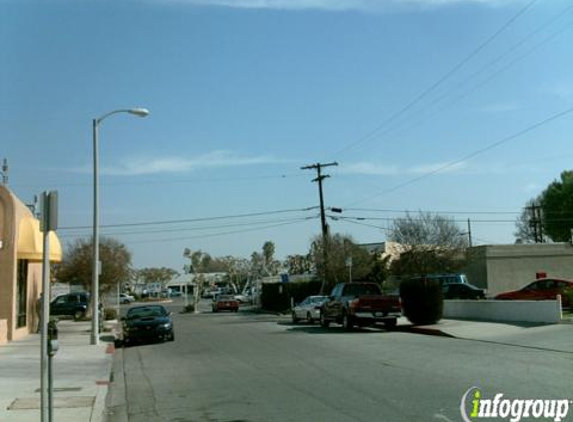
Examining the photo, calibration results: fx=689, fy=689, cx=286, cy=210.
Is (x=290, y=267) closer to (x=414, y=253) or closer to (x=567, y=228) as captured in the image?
(x=567, y=228)

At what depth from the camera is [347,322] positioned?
91.1 ft

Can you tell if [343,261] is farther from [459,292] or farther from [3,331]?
Result: [3,331]

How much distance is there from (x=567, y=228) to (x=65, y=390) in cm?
7033

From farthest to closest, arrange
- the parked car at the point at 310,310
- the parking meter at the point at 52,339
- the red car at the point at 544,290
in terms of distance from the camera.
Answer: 1. the parked car at the point at 310,310
2. the red car at the point at 544,290
3. the parking meter at the point at 52,339

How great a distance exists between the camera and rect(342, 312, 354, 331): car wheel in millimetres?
27556

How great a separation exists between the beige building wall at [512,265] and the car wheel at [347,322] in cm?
2596

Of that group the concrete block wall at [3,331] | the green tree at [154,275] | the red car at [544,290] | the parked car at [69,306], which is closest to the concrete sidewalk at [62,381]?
the concrete block wall at [3,331]

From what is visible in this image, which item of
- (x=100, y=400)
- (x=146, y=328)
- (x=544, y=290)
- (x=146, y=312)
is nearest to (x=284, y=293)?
(x=544, y=290)

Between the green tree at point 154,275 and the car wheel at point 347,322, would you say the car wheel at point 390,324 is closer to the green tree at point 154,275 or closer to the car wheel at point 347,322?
the car wheel at point 347,322

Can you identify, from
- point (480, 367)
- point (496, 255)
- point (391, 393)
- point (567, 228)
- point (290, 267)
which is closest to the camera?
point (391, 393)

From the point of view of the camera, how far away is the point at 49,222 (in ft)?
30.7

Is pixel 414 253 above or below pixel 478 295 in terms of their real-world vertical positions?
above

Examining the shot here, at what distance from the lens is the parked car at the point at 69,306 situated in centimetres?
4319

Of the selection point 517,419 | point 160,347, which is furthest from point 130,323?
point 517,419
